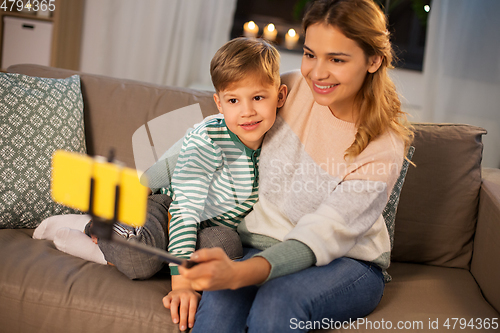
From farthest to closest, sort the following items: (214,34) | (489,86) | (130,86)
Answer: (214,34), (489,86), (130,86)

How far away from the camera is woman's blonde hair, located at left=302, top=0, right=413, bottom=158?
958 mm

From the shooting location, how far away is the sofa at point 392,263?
0.99 meters

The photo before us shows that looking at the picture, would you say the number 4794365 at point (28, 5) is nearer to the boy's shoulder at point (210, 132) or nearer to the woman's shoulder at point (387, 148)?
the boy's shoulder at point (210, 132)

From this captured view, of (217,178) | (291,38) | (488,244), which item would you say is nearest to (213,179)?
(217,178)

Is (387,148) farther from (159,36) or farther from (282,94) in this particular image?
(159,36)

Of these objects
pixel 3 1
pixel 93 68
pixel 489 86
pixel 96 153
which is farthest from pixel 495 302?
pixel 3 1

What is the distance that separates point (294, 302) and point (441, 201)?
2.57 ft

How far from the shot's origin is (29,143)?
1.29 metres

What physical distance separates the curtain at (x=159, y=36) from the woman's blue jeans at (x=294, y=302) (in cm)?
220

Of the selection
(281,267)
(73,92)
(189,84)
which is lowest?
(281,267)

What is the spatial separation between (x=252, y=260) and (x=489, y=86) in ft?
8.18

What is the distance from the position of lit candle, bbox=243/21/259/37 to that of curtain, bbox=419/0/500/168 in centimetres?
120

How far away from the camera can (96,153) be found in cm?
150

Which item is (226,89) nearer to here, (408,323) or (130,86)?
(130,86)
